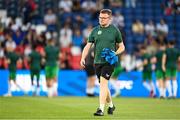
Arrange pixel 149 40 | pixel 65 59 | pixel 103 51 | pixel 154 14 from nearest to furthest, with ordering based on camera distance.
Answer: pixel 103 51
pixel 65 59
pixel 149 40
pixel 154 14

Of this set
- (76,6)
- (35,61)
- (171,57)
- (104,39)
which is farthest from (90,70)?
(104,39)

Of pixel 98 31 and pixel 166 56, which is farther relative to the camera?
pixel 166 56

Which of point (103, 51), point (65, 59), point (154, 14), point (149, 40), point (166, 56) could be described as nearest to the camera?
point (103, 51)

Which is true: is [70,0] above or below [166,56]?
above

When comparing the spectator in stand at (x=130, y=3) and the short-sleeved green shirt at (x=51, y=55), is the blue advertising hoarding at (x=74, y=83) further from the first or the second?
the spectator in stand at (x=130, y=3)

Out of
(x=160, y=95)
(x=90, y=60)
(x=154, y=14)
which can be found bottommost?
(x=160, y=95)

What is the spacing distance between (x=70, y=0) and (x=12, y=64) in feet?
29.5

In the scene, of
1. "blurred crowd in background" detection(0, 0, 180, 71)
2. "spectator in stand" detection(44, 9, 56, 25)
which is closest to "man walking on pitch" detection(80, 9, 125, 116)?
"blurred crowd in background" detection(0, 0, 180, 71)

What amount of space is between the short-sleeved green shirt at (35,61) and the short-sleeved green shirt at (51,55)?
0.82m

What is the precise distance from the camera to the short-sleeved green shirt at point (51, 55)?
90.8ft

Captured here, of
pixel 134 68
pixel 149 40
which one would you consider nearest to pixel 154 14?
pixel 149 40

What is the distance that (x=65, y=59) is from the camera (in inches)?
1247

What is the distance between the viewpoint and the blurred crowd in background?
108 feet

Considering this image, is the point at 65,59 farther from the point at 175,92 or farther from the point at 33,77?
the point at 175,92
